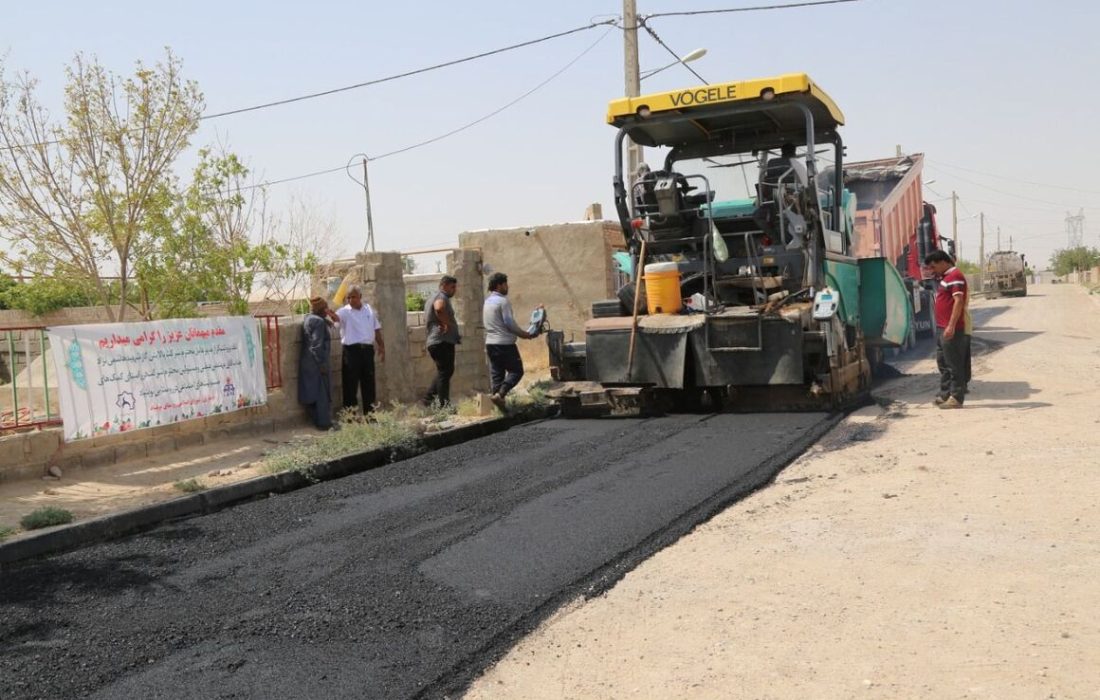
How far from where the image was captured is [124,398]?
24.4 ft

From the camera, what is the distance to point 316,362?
A: 9.21 metres

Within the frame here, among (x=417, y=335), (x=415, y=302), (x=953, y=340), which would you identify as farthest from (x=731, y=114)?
(x=415, y=302)

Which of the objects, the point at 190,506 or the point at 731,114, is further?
the point at 731,114

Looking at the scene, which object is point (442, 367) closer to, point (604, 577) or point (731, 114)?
point (731, 114)

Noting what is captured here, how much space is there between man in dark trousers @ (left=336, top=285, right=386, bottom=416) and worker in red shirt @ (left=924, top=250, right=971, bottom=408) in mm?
5095

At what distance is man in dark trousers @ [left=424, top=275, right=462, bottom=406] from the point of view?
9.93 m

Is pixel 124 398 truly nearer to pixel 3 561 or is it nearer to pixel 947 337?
pixel 3 561

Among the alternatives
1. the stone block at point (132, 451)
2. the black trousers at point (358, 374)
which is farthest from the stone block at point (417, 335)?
the stone block at point (132, 451)

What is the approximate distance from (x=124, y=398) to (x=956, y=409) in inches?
262

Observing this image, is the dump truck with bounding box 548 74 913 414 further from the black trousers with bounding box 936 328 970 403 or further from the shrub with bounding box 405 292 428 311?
the shrub with bounding box 405 292 428 311

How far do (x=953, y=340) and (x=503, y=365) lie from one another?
13.4ft

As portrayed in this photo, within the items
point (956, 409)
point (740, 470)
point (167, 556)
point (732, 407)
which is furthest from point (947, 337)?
point (167, 556)

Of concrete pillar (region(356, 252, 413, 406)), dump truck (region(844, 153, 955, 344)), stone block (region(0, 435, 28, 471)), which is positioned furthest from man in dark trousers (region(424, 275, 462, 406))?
dump truck (region(844, 153, 955, 344))

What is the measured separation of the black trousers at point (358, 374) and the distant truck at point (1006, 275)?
35.9m
